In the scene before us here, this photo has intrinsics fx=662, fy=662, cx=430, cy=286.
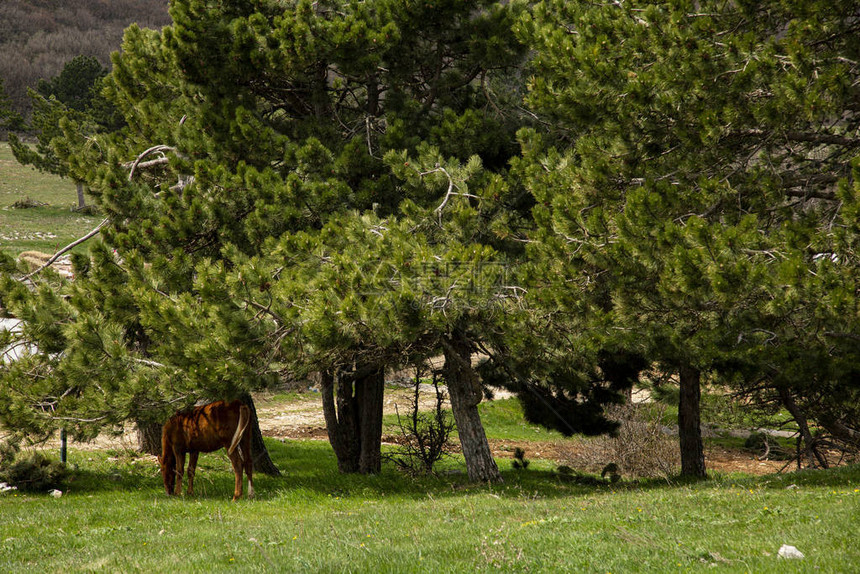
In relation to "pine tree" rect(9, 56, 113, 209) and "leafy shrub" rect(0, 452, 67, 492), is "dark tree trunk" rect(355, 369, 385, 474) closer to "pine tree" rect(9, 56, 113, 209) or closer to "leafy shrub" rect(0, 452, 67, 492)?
"leafy shrub" rect(0, 452, 67, 492)

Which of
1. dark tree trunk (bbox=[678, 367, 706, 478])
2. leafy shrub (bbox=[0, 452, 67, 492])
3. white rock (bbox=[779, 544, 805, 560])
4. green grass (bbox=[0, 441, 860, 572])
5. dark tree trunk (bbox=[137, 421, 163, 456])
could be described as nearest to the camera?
white rock (bbox=[779, 544, 805, 560])

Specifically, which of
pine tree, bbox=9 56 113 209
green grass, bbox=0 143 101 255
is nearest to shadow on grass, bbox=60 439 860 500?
pine tree, bbox=9 56 113 209

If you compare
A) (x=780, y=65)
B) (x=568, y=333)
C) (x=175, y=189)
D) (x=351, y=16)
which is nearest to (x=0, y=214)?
(x=175, y=189)

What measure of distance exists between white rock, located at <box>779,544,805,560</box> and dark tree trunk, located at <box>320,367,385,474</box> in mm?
8628

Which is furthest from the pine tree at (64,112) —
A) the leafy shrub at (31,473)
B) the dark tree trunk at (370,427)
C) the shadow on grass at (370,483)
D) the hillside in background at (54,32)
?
the hillside in background at (54,32)

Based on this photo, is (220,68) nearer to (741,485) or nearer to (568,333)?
(568,333)

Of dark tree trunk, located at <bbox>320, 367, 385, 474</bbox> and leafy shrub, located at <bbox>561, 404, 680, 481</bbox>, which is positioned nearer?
dark tree trunk, located at <bbox>320, 367, 385, 474</bbox>

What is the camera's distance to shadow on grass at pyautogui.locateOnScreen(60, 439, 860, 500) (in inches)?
413

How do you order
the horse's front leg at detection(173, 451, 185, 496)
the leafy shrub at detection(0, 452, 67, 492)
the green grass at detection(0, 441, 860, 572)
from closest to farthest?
the green grass at detection(0, 441, 860, 572), the horse's front leg at detection(173, 451, 185, 496), the leafy shrub at detection(0, 452, 67, 492)

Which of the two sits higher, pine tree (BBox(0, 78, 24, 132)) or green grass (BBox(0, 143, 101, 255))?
pine tree (BBox(0, 78, 24, 132))

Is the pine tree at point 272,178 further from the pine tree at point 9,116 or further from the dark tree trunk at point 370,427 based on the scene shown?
the pine tree at point 9,116

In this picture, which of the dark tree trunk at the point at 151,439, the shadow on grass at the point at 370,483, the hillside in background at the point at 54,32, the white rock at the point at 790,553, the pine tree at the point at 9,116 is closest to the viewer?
the white rock at the point at 790,553

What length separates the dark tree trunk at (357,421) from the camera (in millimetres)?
13648

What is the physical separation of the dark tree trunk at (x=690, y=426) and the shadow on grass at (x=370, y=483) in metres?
0.51
